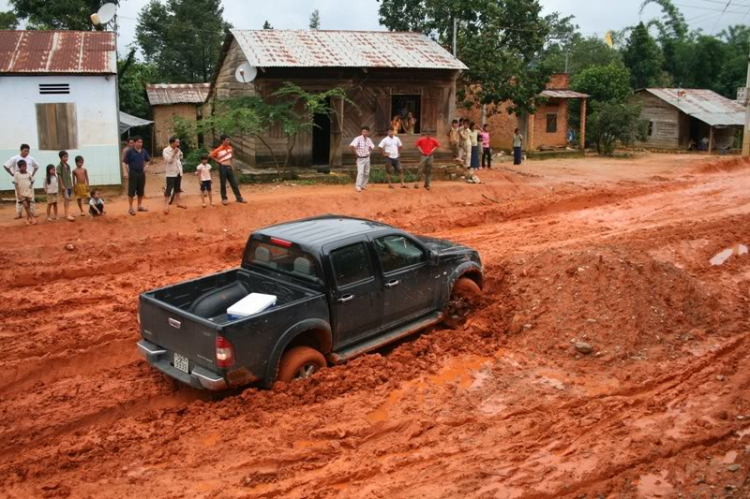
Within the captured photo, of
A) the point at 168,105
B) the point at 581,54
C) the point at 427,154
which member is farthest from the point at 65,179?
the point at 581,54

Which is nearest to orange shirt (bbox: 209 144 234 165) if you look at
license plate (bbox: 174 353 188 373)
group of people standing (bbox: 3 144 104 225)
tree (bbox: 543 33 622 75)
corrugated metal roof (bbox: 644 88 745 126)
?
group of people standing (bbox: 3 144 104 225)

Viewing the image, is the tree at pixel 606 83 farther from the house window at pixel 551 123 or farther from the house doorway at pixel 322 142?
the house doorway at pixel 322 142

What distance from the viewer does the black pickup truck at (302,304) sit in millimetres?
6996

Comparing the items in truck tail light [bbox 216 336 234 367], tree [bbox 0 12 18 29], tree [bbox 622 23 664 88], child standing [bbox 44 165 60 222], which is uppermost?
tree [bbox 0 12 18 29]

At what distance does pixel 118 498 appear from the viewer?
18.7 feet

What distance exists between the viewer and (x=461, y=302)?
375 inches

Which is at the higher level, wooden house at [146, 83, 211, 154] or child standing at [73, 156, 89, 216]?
wooden house at [146, 83, 211, 154]

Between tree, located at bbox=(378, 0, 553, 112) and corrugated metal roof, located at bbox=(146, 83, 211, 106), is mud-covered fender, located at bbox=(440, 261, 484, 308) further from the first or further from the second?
corrugated metal roof, located at bbox=(146, 83, 211, 106)

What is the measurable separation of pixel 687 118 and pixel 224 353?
3460cm

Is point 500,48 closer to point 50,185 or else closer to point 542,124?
point 542,124

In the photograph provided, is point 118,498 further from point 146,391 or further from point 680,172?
point 680,172

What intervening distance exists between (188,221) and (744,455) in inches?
479

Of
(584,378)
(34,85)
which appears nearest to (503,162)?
(34,85)

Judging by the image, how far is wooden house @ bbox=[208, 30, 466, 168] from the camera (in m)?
19.9
